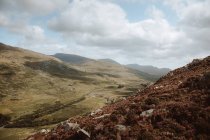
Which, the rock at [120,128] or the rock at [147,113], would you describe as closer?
the rock at [120,128]

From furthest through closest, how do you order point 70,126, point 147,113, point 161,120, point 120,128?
point 70,126 → point 147,113 → point 161,120 → point 120,128

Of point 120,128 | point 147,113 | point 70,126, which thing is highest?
point 147,113

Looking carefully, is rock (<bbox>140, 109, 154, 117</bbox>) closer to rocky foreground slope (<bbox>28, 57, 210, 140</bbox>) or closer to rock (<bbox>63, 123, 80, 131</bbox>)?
rocky foreground slope (<bbox>28, 57, 210, 140</bbox>)

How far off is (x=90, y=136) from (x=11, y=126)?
147560 mm

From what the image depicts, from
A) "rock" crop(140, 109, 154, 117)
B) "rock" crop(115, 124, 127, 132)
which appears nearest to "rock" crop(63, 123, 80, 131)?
"rock" crop(115, 124, 127, 132)

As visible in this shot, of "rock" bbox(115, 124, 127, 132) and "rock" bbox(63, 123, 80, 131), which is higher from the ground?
"rock" bbox(115, 124, 127, 132)

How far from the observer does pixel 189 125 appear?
21.5 metres

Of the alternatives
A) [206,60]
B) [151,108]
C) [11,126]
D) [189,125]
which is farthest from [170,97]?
[11,126]

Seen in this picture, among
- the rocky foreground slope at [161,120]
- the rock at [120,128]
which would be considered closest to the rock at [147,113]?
the rocky foreground slope at [161,120]

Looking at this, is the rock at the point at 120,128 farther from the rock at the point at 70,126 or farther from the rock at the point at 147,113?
the rock at the point at 70,126

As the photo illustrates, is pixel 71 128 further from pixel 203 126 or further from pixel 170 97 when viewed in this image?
pixel 203 126

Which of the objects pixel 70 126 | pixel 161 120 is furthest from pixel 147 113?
pixel 70 126

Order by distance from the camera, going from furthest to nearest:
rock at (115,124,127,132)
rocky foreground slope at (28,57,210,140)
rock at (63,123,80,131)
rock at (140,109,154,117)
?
rock at (63,123,80,131) → rock at (140,109,154,117) → rock at (115,124,127,132) → rocky foreground slope at (28,57,210,140)

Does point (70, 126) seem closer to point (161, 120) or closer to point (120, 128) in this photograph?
point (120, 128)
